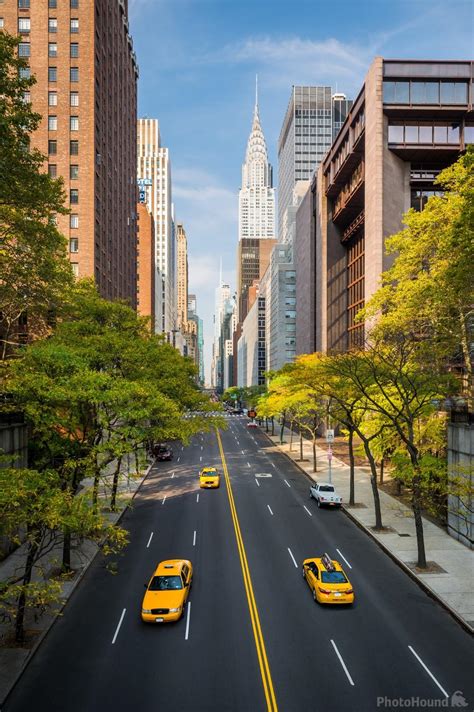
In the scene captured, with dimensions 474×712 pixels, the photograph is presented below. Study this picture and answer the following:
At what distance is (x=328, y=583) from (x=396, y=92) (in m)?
53.8

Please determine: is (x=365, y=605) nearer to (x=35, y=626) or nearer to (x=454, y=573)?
(x=454, y=573)

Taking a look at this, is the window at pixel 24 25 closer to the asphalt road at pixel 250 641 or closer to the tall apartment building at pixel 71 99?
the tall apartment building at pixel 71 99

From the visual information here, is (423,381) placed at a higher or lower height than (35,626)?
higher

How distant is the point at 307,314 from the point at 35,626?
7762 centimetres

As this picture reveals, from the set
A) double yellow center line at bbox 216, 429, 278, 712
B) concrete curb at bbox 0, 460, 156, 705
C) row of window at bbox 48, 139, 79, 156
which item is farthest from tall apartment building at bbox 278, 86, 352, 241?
concrete curb at bbox 0, 460, 156, 705

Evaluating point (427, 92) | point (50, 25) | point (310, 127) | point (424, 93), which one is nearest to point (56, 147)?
point (50, 25)

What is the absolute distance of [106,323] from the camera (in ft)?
104

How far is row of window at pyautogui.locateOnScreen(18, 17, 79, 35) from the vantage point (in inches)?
2287

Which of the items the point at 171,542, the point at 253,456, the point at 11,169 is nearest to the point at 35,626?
the point at 171,542

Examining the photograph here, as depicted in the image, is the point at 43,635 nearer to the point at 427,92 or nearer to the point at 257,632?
the point at 257,632

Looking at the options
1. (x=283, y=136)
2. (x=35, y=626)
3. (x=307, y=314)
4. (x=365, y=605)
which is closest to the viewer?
(x=35, y=626)

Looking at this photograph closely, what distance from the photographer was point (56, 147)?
191 feet

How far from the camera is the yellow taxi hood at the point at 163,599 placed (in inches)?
662

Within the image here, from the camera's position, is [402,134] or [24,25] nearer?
[402,134]
